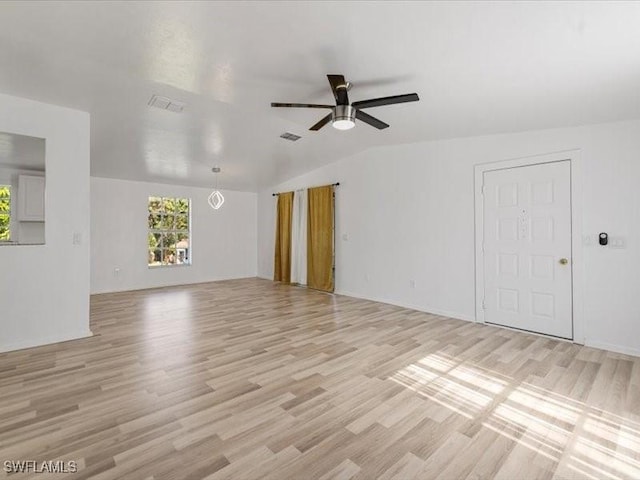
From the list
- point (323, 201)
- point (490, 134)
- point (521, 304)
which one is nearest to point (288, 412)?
point (521, 304)

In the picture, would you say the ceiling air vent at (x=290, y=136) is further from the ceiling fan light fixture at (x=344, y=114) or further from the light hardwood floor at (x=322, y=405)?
→ the light hardwood floor at (x=322, y=405)

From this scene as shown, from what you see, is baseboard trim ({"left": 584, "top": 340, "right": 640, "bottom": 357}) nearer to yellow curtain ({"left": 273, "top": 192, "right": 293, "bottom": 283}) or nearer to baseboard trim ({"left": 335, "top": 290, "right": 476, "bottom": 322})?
baseboard trim ({"left": 335, "top": 290, "right": 476, "bottom": 322})

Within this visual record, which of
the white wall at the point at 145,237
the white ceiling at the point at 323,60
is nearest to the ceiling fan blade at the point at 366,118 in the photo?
the white ceiling at the point at 323,60

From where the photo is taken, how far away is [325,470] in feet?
5.47

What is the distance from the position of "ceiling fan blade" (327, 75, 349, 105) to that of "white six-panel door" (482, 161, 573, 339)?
260 cm

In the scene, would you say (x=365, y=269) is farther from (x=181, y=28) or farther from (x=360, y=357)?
(x=181, y=28)

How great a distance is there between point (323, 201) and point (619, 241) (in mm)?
4609

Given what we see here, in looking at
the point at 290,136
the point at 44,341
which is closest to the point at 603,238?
the point at 290,136

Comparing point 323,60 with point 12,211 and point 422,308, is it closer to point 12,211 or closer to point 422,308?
point 12,211

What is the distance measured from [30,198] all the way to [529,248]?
5.80 m

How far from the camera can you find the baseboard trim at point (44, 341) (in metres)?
3.30

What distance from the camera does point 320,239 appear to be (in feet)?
22.2

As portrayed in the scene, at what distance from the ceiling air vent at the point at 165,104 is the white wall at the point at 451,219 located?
3.29 metres

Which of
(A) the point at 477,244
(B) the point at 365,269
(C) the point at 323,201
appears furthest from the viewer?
(C) the point at 323,201
